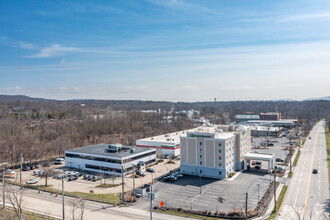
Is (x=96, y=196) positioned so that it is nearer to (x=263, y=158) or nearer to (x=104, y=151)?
(x=104, y=151)

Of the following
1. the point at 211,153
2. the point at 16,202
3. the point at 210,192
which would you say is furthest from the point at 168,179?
the point at 16,202

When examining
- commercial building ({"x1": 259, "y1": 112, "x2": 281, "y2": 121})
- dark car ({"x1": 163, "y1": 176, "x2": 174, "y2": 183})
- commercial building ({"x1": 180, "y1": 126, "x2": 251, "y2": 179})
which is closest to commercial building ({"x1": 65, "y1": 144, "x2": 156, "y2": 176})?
dark car ({"x1": 163, "y1": 176, "x2": 174, "y2": 183})

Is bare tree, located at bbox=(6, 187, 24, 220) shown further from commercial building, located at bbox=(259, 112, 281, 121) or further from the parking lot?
commercial building, located at bbox=(259, 112, 281, 121)

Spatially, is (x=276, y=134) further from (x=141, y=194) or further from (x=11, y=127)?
(x=11, y=127)

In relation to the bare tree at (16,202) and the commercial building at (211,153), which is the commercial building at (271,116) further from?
the bare tree at (16,202)

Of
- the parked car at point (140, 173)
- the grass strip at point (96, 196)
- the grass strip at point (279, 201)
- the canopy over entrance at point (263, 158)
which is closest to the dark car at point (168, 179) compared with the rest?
the parked car at point (140, 173)
